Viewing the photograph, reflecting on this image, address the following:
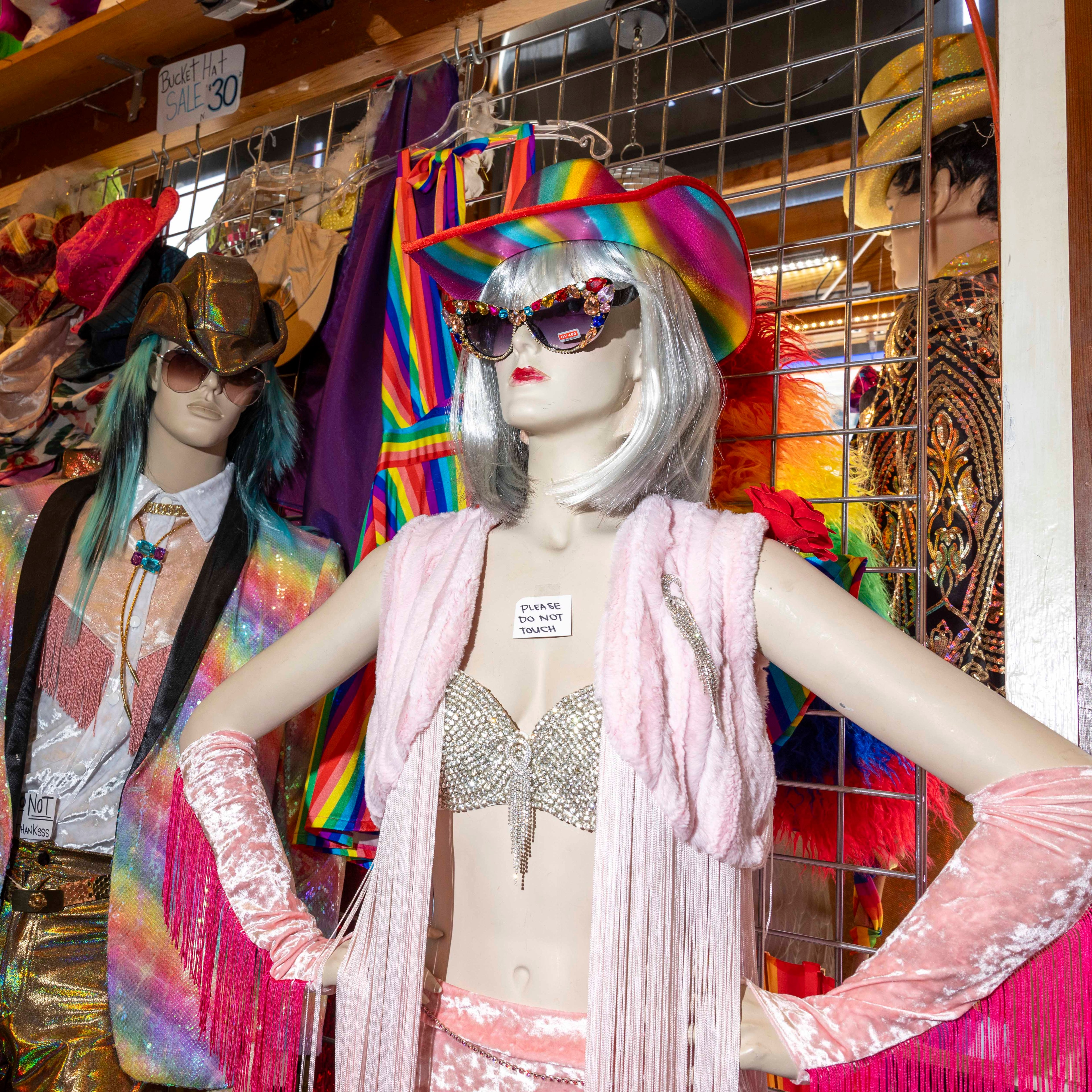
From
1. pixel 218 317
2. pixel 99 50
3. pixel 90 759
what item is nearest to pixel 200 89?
pixel 99 50

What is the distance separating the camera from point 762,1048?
3.92 ft

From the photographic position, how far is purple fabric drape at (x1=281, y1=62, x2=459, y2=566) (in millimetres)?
2246

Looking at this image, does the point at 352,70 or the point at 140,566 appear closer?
the point at 140,566

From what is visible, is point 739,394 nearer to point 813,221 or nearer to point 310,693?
point 310,693

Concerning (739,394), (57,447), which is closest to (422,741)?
(739,394)

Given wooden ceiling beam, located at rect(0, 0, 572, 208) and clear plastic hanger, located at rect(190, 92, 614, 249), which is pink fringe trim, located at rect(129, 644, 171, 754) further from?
wooden ceiling beam, located at rect(0, 0, 572, 208)

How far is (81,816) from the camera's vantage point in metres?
1.96

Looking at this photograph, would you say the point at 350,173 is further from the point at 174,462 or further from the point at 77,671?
the point at 77,671

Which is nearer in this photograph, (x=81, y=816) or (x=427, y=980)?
(x=427, y=980)

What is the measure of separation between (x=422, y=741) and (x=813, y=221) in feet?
12.4

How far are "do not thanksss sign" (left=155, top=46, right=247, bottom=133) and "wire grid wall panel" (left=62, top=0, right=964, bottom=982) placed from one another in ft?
0.50

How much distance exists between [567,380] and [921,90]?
3.42 ft

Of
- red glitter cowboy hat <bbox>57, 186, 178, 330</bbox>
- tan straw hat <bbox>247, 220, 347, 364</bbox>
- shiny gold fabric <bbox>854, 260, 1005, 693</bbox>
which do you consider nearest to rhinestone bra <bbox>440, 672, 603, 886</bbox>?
shiny gold fabric <bbox>854, 260, 1005, 693</bbox>

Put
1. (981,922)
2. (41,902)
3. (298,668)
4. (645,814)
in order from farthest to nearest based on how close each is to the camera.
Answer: (41,902) < (298,668) < (645,814) < (981,922)
